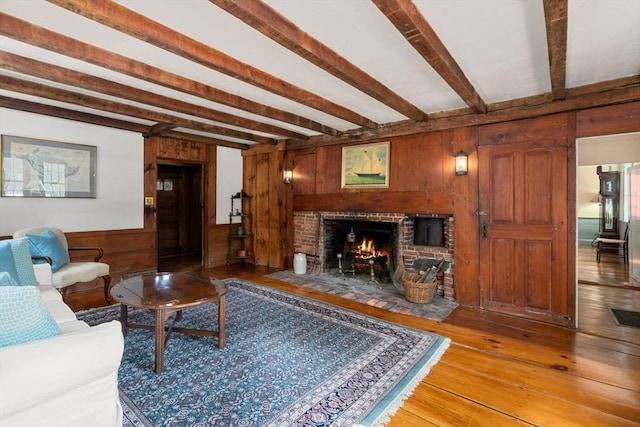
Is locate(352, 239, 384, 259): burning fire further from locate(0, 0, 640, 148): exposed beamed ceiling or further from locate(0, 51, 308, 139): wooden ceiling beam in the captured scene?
locate(0, 51, 308, 139): wooden ceiling beam

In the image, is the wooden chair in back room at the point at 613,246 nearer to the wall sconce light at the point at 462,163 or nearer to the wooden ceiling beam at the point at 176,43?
the wall sconce light at the point at 462,163

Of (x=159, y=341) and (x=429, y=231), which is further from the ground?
(x=429, y=231)

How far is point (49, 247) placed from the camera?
330 cm

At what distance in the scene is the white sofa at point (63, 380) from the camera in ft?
3.56

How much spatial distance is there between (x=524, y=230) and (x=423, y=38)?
2.51 metres

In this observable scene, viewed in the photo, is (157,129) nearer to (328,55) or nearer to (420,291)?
(328,55)

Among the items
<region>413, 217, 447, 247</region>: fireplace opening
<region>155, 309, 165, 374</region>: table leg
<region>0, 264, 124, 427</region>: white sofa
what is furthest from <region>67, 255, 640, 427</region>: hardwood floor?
<region>155, 309, 165, 374</region>: table leg

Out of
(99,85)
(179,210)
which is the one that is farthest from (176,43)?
(179,210)

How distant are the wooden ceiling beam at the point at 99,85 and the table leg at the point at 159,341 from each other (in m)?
2.10

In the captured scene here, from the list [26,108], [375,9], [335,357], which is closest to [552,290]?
[335,357]

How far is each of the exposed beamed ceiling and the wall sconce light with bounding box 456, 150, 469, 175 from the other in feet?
1.24

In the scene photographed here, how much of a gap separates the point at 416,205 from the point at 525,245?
130cm

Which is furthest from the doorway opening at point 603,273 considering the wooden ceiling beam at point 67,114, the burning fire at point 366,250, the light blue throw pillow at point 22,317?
the wooden ceiling beam at point 67,114

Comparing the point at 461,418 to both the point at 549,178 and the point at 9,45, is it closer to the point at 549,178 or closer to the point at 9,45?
the point at 549,178
